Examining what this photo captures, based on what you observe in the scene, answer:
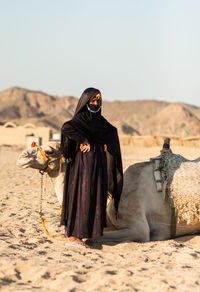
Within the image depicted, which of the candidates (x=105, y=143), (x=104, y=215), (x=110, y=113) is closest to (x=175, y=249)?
(x=104, y=215)

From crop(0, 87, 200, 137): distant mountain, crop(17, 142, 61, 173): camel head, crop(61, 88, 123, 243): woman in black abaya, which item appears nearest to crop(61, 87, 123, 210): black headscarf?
crop(61, 88, 123, 243): woman in black abaya

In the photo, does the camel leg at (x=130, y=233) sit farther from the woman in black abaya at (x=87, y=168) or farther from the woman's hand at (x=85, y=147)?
the woman's hand at (x=85, y=147)

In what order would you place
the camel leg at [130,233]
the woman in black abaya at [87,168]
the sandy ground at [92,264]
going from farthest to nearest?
the camel leg at [130,233] < the woman in black abaya at [87,168] < the sandy ground at [92,264]

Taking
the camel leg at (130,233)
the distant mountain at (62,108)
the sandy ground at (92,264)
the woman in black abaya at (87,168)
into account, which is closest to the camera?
the sandy ground at (92,264)

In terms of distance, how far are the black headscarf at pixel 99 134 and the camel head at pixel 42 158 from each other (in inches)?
15.2

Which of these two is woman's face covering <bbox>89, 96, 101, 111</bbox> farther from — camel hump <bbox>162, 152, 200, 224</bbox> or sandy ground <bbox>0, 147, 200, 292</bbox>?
sandy ground <bbox>0, 147, 200, 292</bbox>

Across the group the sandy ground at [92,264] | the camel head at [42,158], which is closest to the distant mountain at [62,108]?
the camel head at [42,158]

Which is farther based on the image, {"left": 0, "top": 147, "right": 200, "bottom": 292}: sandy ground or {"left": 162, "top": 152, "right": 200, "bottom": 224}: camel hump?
{"left": 162, "top": 152, "right": 200, "bottom": 224}: camel hump

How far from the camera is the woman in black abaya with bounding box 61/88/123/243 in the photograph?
4.34m

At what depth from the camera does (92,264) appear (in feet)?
12.2

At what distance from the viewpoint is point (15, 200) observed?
26.8 ft

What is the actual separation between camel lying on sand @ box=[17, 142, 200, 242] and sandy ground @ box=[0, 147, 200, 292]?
164 mm

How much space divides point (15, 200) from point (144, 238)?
4.17m

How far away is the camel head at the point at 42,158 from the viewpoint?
4.73 m
